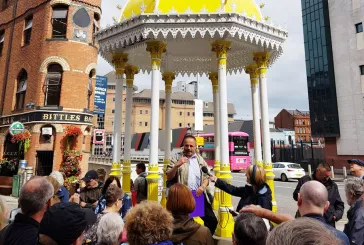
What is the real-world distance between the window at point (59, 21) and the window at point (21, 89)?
3.84 meters

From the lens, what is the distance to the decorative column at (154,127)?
294 inches

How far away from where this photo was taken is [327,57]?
35.7m

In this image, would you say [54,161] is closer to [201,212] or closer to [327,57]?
[201,212]

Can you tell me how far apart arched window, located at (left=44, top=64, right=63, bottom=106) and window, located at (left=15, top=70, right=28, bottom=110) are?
251 cm

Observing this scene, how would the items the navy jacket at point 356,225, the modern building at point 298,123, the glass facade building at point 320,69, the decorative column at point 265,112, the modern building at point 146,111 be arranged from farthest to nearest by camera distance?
1. the modern building at point 298,123
2. the modern building at point 146,111
3. the glass facade building at point 320,69
4. the decorative column at point 265,112
5. the navy jacket at point 356,225

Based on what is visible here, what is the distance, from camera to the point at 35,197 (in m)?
2.74

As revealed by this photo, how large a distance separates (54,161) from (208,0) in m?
13.2

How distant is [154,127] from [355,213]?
17.2ft

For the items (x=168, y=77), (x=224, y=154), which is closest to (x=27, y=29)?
(x=168, y=77)

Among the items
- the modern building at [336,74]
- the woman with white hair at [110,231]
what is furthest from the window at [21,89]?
the modern building at [336,74]

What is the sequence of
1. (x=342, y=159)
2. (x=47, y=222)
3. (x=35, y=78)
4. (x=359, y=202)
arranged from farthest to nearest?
(x=342, y=159) < (x=35, y=78) < (x=359, y=202) < (x=47, y=222)

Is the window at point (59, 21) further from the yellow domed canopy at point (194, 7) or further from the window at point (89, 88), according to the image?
the yellow domed canopy at point (194, 7)

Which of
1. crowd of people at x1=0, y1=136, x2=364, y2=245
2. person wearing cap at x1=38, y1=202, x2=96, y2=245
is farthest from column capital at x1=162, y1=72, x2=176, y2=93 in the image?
person wearing cap at x1=38, y1=202, x2=96, y2=245

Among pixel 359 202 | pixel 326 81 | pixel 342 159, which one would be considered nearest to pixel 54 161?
pixel 359 202
